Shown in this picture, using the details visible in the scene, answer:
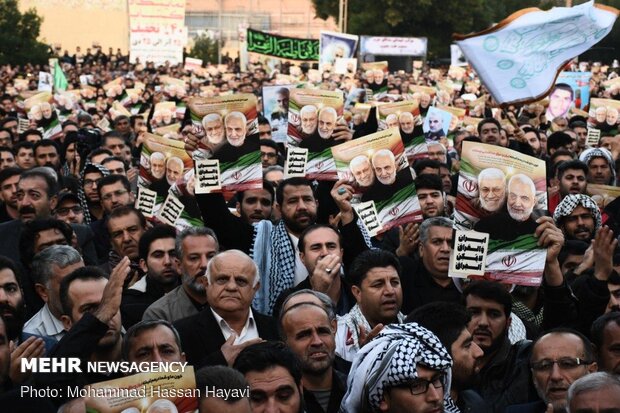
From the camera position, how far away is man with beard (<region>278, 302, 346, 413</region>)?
5.71m

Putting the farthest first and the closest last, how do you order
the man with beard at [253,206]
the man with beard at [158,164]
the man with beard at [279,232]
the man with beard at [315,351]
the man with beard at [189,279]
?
the man with beard at [158,164] < the man with beard at [253,206] < the man with beard at [279,232] < the man with beard at [189,279] < the man with beard at [315,351]

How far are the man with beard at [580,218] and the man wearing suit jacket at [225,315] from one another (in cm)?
308

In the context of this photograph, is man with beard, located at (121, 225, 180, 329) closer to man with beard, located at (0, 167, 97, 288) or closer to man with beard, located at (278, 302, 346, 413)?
man with beard, located at (0, 167, 97, 288)

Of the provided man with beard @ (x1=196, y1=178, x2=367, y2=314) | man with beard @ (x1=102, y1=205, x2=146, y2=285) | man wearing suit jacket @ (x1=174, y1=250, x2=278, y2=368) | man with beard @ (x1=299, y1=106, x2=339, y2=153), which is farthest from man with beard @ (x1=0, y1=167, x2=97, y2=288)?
man wearing suit jacket @ (x1=174, y1=250, x2=278, y2=368)

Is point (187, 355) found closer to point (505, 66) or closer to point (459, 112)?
point (505, 66)

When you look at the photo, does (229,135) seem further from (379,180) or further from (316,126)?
(316,126)

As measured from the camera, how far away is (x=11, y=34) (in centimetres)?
4228

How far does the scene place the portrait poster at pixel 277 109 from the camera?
15.1 m

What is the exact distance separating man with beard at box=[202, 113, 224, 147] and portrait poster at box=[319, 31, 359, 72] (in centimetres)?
2385

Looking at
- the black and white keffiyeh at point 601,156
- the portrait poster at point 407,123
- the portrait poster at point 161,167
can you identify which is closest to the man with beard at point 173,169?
the portrait poster at point 161,167

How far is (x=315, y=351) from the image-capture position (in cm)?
579

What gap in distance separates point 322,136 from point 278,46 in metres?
23.1

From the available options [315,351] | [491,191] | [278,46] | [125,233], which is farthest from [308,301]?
[278,46]

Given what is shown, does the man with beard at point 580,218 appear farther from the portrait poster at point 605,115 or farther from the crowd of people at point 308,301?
the portrait poster at point 605,115
